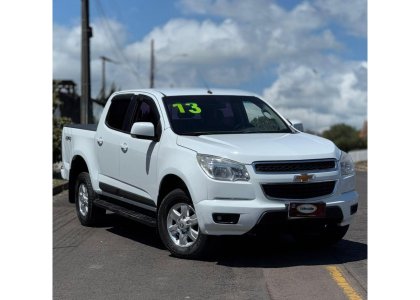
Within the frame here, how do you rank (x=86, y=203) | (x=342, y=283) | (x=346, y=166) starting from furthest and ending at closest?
1. (x=86, y=203)
2. (x=346, y=166)
3. (x=342, y=283)

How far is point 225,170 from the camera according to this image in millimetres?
6641

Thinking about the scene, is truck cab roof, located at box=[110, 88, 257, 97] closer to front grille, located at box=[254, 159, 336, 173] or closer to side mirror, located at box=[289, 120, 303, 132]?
side mirror, located at box=[289, 120, 303, 132]

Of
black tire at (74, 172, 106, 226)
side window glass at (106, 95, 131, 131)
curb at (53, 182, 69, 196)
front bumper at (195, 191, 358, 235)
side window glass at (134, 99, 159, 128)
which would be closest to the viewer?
front bumper at (195, 191, 358, 235)

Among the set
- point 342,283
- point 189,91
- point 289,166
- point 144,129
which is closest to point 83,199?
point 189,91

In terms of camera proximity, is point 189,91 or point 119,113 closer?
point 189,91

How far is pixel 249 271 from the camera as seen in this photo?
6613 millimetres

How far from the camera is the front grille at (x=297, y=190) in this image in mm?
6617

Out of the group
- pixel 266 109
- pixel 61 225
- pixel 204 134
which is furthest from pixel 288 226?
pixel 61 225

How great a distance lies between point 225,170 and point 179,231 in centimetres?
96

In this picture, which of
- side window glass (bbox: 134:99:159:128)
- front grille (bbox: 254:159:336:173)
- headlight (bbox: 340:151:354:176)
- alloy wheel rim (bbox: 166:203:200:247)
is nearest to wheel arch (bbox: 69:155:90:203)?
side window glass (bbox: 134:99:159:128)

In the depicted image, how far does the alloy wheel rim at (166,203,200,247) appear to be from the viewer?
699cm

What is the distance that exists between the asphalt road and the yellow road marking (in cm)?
2

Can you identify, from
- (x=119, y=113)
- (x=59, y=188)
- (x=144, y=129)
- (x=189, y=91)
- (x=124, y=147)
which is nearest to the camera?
(x=144, y=129)

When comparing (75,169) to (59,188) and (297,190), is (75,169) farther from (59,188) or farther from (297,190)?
(59,188)
